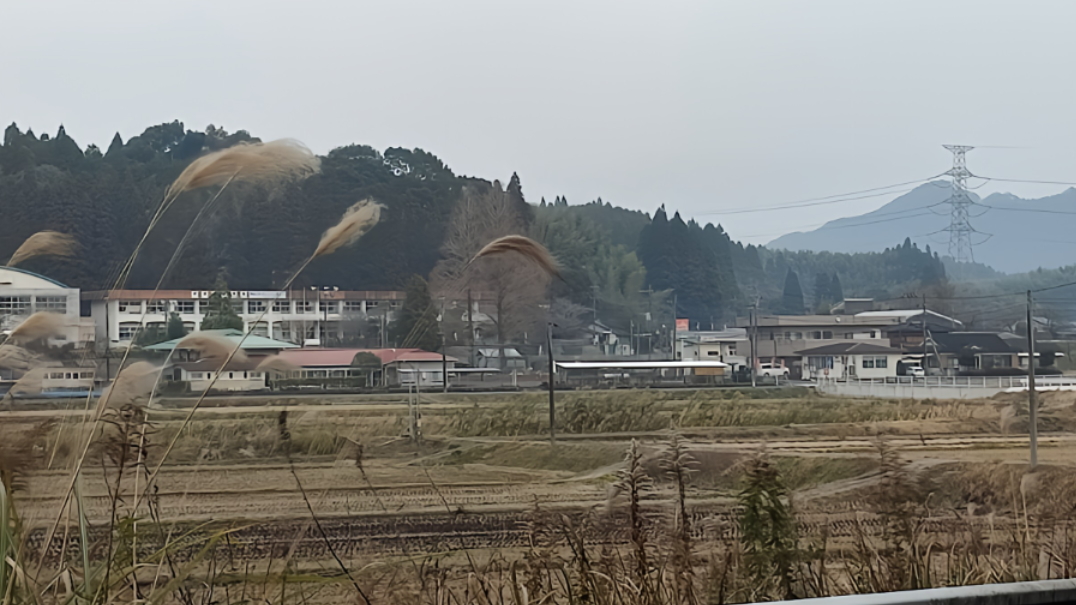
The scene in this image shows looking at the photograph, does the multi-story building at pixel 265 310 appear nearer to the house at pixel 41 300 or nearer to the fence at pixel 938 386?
the house at pixel 41 300

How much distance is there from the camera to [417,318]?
2.38 meters

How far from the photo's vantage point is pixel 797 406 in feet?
34.9

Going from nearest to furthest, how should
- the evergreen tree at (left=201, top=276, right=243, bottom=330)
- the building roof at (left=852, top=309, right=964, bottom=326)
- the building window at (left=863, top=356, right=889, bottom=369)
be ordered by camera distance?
the evergreen tree at (left=201, top=276, right=243, bottom=330) < the building roof at (left=852, top=309, right=964, bottom=326) < the building window at (left=863, top=356, right=889, bottom=369)

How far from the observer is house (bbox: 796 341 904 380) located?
488 inches

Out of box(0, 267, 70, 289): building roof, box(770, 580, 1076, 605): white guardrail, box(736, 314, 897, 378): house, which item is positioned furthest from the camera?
box(736, 314, 897, 378): house

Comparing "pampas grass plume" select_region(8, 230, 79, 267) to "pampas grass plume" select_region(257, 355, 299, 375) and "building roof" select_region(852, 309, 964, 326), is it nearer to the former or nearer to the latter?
"pampas grass plume" select_region(257, 355, 299, 375)

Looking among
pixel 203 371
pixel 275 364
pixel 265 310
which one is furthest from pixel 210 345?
pixel 275 364

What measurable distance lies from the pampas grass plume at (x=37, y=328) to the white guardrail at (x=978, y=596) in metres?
1.21

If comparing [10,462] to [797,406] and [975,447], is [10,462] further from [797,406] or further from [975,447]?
[797,406]

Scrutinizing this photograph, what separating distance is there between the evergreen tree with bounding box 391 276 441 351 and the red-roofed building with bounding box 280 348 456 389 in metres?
2.11

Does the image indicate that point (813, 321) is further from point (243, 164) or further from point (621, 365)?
point (243, 164)

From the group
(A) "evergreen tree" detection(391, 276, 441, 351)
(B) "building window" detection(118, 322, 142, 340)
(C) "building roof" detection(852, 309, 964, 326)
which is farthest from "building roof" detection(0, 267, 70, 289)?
(C) "building roof" detection(852, 309, 964, 326)

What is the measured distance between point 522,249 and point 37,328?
80 cm

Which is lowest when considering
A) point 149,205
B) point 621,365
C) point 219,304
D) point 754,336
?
point 621,365
